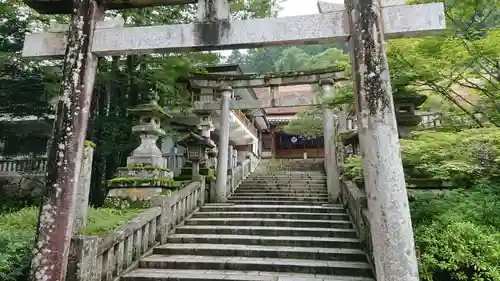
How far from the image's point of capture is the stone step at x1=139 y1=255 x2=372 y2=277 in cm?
539

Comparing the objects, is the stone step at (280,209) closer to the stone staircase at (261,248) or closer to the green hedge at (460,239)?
the stone staircase at (261,248)

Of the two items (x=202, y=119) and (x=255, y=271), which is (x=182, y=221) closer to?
(x=255, y=271)

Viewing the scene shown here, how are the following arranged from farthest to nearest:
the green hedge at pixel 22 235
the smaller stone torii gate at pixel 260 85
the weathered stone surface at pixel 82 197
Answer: the smaller stone torii gate at pixel 260 85 < the weathered stone surface at pixel 82 197 < the green hedge at pixel 22 235

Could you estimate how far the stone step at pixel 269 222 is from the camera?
24.5ft

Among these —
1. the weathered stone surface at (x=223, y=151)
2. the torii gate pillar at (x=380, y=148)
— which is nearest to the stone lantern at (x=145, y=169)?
the weathered stone surface at (x=223, y=151)

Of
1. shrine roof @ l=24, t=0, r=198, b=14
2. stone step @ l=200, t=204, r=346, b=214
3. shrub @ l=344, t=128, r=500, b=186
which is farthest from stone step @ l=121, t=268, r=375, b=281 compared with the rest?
shrine roof @ l=24, t=0, r=198, b=14

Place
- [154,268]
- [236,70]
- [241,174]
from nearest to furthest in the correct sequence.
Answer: [154,268] → [241,174] → [236,70]

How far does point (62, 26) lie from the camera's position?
16.0 feet

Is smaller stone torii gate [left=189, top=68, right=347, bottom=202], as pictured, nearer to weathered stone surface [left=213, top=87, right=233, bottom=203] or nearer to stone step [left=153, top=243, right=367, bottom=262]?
weathered stone surface [left=213, top=87, right=233, bottom=203]

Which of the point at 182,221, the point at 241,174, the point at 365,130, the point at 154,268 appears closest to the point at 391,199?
the point at 365,130

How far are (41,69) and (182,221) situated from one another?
32.9ft

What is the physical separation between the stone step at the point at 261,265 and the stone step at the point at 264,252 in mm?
182

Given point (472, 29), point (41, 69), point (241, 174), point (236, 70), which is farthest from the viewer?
point (236, 70)

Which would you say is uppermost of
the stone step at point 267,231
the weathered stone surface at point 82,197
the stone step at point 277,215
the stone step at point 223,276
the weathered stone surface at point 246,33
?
the weathered stone surface at point 246,33
